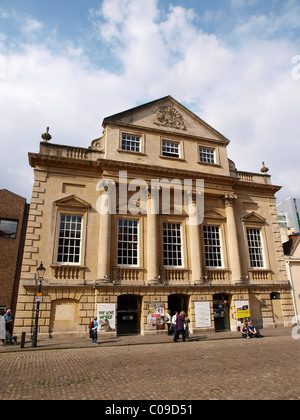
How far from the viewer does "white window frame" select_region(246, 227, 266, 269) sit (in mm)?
25094

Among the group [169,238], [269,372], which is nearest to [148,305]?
[169,238]

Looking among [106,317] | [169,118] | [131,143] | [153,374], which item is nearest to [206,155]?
[169,118]

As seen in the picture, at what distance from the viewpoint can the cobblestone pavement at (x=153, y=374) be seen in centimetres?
717

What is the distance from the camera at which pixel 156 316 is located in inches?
798

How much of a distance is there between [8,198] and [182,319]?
19999 millimetres

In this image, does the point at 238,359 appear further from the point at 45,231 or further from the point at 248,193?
the point at 248,193

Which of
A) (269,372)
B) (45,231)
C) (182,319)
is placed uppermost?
(45,231)

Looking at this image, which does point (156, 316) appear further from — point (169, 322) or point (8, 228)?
point (8, 228)

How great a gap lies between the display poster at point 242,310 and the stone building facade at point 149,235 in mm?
77

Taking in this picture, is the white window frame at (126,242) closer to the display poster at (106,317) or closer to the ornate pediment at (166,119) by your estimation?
the display poster at (106,317)

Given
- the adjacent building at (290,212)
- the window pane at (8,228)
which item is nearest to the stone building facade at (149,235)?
the window pane at (8,228)

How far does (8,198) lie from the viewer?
27.7 meters

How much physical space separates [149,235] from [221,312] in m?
8.29

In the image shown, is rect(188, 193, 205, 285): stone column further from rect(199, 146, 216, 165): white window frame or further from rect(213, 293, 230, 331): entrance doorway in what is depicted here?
rect(199, 146, 216, 165): white window frame
